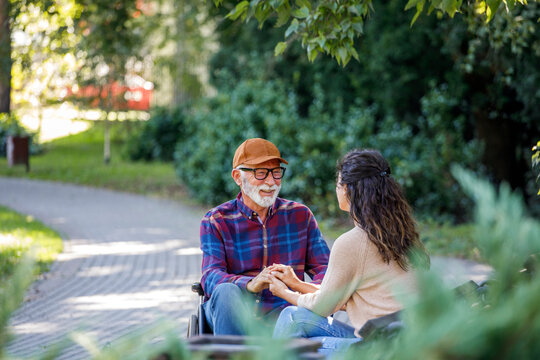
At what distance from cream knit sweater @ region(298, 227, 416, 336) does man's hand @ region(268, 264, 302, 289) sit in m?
0.49

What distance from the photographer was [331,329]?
145 inches

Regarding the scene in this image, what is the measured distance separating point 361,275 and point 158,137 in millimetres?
22311

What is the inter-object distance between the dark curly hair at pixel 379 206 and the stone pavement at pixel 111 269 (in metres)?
0.76

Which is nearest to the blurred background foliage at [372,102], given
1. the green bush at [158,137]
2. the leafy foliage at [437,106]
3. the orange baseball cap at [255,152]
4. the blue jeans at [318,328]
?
the leafy foliage at [437,106]

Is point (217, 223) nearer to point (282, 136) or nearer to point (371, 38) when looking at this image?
point (282, 136)

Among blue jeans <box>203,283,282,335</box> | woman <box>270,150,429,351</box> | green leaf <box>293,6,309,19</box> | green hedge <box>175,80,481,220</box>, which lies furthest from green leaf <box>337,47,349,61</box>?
green hedge <box>175,80,481,220</box>

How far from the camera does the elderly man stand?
422 centimetres

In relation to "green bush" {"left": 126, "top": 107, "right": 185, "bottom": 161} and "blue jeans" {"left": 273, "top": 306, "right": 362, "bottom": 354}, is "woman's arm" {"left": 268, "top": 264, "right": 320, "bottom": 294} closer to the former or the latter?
"blue jeans" {"left": 273, "top": 306, "right": 362, "bottom": 354}

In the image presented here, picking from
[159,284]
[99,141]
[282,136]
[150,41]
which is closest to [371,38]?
[282,136]

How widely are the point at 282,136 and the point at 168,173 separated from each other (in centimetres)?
869

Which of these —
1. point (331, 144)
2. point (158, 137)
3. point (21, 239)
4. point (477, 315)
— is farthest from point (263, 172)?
point (158, 137)

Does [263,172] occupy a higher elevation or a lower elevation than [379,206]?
higher

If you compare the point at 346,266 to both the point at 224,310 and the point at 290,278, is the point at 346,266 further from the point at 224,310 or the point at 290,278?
the point at 224,310

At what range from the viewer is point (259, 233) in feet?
14.3
